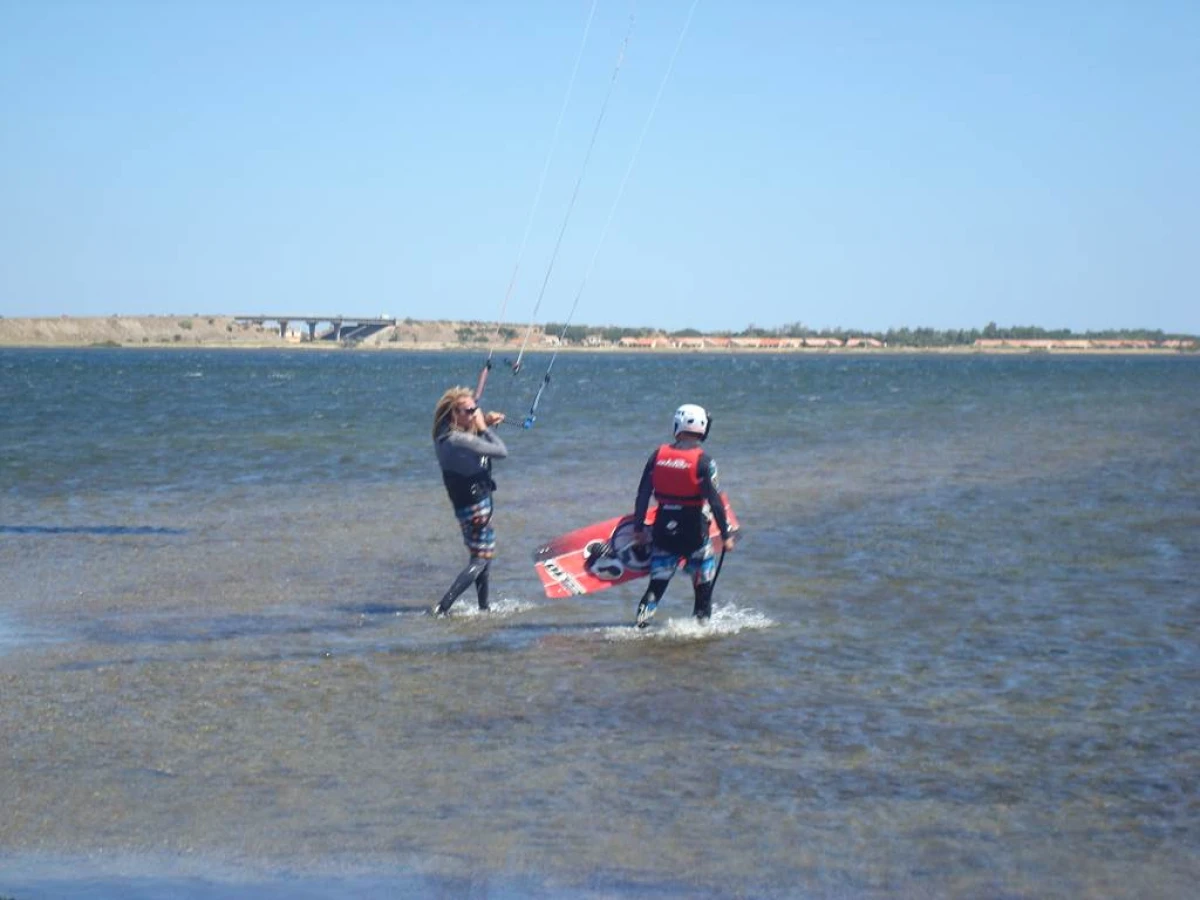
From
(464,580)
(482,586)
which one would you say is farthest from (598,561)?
(464,580)

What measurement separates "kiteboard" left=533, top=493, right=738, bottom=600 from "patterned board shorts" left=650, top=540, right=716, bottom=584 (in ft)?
1.66

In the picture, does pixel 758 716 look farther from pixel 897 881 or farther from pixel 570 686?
pixel 897 881

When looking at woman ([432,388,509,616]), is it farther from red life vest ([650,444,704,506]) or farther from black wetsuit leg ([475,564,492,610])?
red life vest ([650,444,704,506])

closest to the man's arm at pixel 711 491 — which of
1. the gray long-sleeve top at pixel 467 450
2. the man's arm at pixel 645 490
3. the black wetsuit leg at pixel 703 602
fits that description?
the man's arm at pixel 645 490

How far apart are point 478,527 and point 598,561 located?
97cm

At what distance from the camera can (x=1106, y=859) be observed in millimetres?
6094

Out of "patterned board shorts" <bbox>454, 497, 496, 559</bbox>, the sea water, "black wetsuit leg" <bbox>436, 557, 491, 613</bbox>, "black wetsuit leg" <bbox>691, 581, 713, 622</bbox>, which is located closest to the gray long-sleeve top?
"patterned board shorts" <bbox>454, 497, 496, 559</bbox>

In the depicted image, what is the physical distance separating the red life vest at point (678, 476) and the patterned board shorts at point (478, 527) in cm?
146

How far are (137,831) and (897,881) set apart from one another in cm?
308

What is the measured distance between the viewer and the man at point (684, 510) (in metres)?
10.4

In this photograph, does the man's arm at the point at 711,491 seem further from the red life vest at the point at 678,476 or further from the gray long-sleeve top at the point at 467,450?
the gray long-sleeve top at the point at 467,450

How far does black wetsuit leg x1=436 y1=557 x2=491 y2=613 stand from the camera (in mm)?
11281

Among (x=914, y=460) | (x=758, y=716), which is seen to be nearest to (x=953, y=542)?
(x=758, y=716)

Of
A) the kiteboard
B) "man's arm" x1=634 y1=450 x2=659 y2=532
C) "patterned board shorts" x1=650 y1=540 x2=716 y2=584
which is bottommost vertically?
the kiteboard
